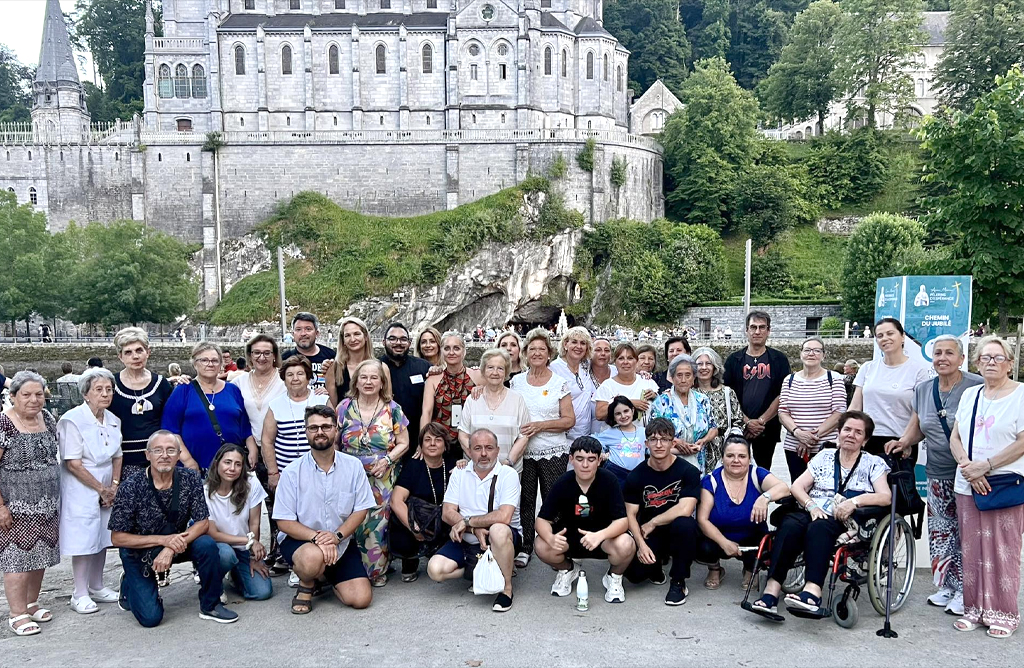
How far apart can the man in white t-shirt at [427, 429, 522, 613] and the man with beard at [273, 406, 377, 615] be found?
61 centimetres

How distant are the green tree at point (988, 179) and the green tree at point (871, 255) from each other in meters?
16.9

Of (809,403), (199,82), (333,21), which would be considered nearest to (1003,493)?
(809,403)

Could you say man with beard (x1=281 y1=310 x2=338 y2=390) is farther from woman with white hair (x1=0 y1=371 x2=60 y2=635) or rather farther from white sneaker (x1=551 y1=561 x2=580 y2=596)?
white sneaker (x1=551 y1=561 x2=580 y2=596)

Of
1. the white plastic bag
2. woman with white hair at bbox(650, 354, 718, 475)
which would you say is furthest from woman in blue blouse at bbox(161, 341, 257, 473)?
woman with white hair at bbox(650, 354, 718, 475)

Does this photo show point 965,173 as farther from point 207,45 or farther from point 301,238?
point 207,45

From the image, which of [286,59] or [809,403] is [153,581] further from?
[286,59]

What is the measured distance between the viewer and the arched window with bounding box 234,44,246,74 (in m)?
42.5

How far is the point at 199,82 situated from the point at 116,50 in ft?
53.5

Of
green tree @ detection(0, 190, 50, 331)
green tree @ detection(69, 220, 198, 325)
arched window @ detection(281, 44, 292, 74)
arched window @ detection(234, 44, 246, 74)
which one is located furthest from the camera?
arched window @ detection(281, 44, 292, 74)

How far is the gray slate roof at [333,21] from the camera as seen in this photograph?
4291 cm

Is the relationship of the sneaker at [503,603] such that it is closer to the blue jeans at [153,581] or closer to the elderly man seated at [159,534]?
the elderly man seated at [159,534]

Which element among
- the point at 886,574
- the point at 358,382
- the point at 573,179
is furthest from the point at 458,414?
the point at 573,179

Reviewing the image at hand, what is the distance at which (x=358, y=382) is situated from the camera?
6199 millimetres

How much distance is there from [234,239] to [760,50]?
1688 inches
